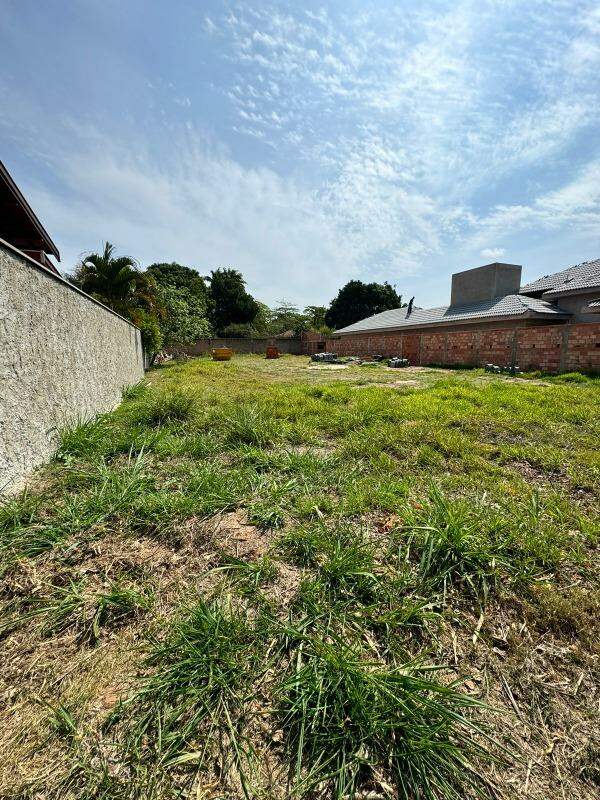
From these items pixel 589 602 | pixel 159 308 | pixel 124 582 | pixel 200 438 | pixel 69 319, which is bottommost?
pixel 589 602

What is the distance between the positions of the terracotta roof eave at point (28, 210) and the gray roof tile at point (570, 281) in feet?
62.3

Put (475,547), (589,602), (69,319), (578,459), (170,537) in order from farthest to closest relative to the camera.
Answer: (69,319) < (578,459) < (170,537) < (475,547) < (589,602)

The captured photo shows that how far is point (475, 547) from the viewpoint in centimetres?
180

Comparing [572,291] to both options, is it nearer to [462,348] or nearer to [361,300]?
[462,348]

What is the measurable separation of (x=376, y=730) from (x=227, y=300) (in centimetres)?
3729

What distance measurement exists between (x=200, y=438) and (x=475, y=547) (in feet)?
8.49

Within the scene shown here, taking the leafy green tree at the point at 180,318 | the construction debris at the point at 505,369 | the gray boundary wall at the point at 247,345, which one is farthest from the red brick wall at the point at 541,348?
the gray boundary wall at the point at 247,345

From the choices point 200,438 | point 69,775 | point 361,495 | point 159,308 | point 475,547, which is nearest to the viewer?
point 69,775

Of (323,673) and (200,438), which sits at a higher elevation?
(200,438)

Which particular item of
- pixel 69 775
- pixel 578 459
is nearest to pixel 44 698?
pixel 69 775

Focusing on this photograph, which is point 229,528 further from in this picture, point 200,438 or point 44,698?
point 200,438

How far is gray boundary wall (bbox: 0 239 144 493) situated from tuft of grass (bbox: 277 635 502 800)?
2191 mm

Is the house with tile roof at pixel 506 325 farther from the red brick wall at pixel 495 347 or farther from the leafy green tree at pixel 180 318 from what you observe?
the leafy green tree at pixel 180 318

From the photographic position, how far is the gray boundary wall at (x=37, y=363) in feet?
7.39
